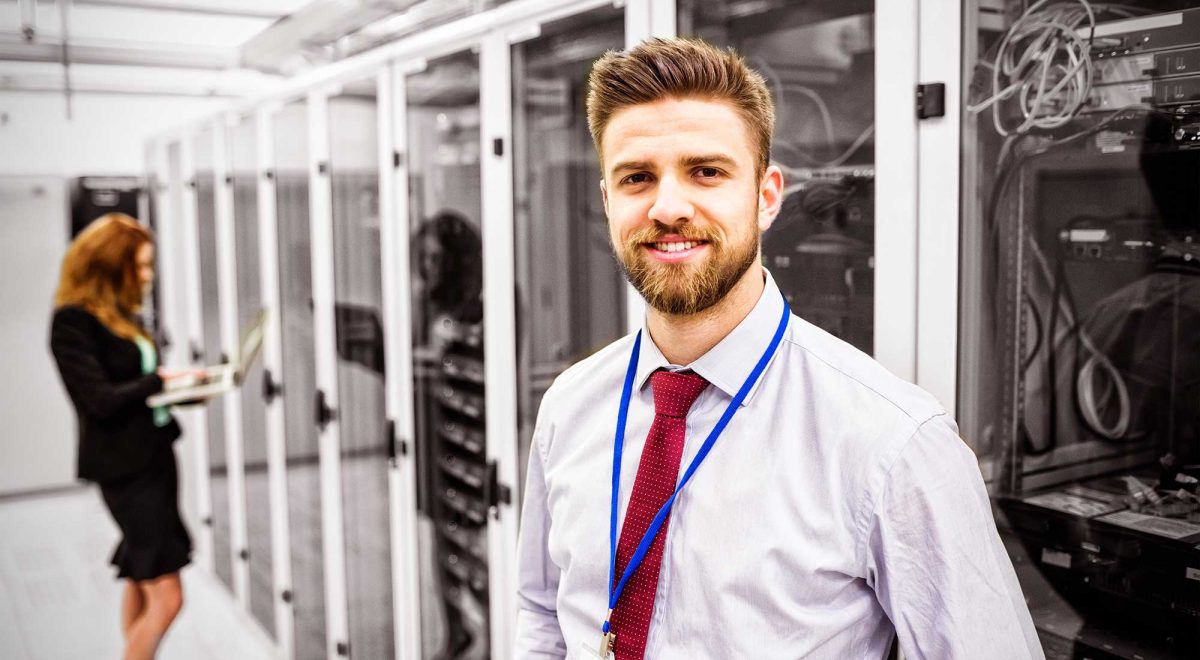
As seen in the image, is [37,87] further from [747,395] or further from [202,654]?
[747,395]

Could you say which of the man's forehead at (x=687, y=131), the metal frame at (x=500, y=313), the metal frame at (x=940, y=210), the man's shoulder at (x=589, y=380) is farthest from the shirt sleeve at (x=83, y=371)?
the metal frame at (x=940, y=210)

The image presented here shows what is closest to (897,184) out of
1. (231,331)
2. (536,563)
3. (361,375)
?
(536,563)

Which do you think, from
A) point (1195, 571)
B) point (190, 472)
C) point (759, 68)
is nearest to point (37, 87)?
point (190, 472)

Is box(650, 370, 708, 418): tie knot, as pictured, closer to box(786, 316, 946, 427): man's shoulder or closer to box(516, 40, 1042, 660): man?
box(516, 40, 1042, 660): man

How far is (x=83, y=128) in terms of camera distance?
6.36 m

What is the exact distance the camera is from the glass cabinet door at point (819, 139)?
1458mm

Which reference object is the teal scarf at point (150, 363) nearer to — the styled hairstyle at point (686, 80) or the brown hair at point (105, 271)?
the brown hair at point (105, 271)

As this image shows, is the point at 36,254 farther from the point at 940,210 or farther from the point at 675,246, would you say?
the point at 940,210

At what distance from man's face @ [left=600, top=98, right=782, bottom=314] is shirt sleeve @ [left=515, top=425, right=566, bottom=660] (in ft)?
1.36

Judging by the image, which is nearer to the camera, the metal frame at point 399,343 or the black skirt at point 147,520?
the metal frame at point 399,343

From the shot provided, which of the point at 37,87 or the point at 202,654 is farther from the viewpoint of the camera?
the point at 37,87

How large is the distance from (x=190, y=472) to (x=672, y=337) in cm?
457

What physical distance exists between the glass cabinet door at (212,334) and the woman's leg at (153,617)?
1.09 metres

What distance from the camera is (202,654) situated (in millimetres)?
3988
